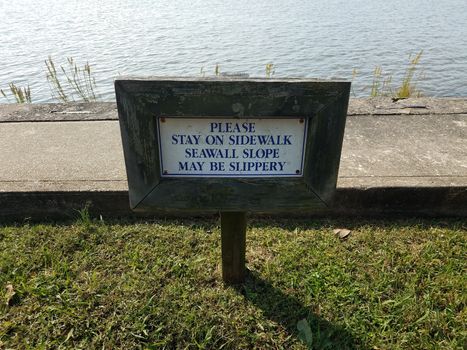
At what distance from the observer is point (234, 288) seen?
2195 millimetres

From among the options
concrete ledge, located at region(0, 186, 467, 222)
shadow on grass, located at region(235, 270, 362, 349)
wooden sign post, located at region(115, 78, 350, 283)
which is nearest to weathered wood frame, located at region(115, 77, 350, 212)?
wooden sign post, located at region(115, 78, 350, 283)

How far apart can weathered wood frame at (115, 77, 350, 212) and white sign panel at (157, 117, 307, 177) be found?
0.10 feet

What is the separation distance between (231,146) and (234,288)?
2.99ft

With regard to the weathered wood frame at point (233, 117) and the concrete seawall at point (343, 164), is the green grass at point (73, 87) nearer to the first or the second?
the concrete seawall at point (343, 164)

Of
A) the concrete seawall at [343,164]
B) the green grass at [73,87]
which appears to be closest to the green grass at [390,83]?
the concrete seawall at [343,164]

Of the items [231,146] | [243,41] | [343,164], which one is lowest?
[243,41]

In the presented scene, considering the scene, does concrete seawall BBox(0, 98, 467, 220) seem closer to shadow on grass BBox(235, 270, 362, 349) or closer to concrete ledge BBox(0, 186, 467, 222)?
concrete ledge BBox(0, 186, 467, 222)

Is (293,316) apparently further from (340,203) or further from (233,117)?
(233,117)

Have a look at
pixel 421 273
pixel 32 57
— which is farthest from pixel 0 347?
pixel 32 57

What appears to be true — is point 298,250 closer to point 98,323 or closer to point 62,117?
point 98,323

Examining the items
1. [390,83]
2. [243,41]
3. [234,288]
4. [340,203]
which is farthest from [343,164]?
[243,41]

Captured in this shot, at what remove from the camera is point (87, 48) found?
29.6ft

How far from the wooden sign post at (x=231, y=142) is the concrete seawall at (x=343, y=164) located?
98 cm

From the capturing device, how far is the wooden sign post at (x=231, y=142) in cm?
154
